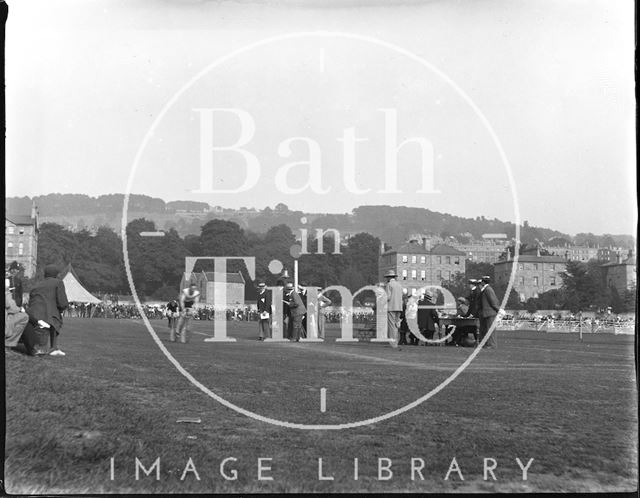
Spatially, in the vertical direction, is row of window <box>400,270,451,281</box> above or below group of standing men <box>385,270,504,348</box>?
above

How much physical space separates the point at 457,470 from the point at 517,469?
53cm

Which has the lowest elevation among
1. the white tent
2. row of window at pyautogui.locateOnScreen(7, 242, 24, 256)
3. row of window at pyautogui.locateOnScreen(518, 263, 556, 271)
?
the white tent

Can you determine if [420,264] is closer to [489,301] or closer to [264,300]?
[489,301]

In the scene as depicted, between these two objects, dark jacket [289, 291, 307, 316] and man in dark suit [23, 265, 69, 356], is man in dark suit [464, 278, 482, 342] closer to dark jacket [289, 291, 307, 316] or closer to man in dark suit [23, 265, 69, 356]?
dark jacket [289, 291, 307, 316]

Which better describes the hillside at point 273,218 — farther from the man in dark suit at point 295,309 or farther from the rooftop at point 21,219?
the man in dark suit at point 295,309

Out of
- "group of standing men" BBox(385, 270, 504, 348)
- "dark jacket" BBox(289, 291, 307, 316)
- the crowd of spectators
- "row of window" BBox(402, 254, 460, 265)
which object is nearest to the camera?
"row of window" BBox(402, 254, 460, 265)

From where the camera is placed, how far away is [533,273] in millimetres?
17234

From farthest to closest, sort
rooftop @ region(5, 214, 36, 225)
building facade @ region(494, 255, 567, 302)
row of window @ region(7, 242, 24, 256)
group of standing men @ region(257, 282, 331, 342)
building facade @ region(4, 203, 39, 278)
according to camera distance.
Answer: group of standing men @ region(257, 282, 331, 342) < building facade @ region(494, 255, 567, 302) < row of window @ region(7, 242, 24, 256) < building facade @ region(4, 203, 39, 278) < rooftop @ region(5, 214, 36, 225)

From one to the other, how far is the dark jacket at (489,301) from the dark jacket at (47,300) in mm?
7556

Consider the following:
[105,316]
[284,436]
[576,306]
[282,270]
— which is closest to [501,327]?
[576,306]

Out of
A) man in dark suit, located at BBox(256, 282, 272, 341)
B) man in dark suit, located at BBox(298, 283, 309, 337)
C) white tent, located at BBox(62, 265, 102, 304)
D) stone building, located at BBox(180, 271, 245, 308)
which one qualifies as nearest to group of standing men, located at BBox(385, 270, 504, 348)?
man in dark suit, located at BBox(298, 283, 309, 337)

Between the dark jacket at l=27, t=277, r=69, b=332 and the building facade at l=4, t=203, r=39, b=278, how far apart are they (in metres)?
0.46

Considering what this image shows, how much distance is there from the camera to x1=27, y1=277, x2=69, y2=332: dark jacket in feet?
37.6

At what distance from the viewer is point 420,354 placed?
1484cm
